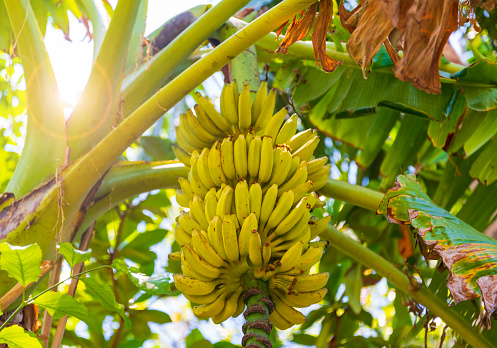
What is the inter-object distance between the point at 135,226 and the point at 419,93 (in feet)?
4.71

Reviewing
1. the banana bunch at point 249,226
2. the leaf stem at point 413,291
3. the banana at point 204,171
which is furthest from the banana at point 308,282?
the leaf stem at point 413,291

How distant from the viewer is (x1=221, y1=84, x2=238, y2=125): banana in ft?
4.07

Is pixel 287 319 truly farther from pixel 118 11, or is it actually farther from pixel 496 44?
pixel 496 44

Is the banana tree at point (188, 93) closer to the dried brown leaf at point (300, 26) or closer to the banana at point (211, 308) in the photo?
the dried brown leaf at point (300, 26)

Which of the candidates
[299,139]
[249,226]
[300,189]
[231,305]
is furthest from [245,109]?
[231,305]

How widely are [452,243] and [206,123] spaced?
684 mm

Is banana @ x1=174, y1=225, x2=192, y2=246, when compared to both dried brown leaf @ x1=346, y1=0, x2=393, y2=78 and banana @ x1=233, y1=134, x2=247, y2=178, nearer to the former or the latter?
banana @ x1=233, y1=134, x2=247, y2=178

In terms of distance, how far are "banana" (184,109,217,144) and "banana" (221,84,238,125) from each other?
74mm

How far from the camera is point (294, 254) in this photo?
94 cm

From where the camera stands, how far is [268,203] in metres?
1.01

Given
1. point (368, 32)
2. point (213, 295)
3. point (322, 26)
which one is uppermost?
point (322, 26)

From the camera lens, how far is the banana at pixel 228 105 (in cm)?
124

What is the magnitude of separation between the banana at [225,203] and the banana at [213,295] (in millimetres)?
158

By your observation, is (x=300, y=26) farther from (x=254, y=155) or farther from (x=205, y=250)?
(x=205, y=250)
